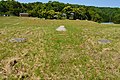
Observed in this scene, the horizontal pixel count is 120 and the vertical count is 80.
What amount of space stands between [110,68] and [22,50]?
135 inches

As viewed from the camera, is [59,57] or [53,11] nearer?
[59,57]

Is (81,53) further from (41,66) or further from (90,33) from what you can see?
(90,33)

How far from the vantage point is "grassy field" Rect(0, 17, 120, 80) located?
6891 mm

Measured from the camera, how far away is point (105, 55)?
8094 millimetres

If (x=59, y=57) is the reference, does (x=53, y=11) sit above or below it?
A: below

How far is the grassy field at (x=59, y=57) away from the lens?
6.89m

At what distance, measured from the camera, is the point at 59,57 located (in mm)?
7805

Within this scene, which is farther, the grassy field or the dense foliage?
the dense foliage

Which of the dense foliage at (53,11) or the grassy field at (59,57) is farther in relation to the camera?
the dense foliage at (53,11)

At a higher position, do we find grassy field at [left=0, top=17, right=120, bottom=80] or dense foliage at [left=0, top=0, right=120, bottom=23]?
grassy field at [left=0, top=17, right=120, bottom=80]

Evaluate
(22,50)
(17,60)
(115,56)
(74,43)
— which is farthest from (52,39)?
(115,56)

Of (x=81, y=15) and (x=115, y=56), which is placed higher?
(x=115, y=56)

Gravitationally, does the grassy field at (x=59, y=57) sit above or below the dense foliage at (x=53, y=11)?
above

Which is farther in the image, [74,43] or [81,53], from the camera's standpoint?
[74,43]
